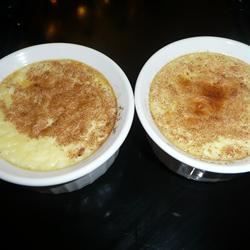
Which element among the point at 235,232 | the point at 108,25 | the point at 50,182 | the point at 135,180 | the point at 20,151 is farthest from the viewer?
the point at 108,25

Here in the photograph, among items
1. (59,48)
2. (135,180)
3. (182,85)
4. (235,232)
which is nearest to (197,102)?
(182,85)

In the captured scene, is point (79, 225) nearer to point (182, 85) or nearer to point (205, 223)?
point (205, 223)

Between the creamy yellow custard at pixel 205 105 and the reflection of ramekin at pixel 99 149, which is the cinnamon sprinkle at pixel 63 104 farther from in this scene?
the creamy yellow custard at pixel 205 105

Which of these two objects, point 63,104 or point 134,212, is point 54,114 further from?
point 134,212

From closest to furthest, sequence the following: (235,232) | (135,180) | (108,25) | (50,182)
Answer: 1. (50,182)
2. (235,232)
3. (135,180)
4. (108,25)

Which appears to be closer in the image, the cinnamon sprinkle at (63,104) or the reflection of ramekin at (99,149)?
the reflection of ramekin at (99,149)

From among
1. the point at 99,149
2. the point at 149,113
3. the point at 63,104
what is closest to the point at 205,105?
the point at 149,113

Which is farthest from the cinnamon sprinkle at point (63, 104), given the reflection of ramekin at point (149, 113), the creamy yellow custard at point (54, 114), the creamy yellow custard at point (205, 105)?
the creamy yellow custard at point (205, 105)

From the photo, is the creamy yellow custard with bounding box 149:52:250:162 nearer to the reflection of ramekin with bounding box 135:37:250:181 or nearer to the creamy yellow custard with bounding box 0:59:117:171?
the reflection of ramekin with bounding box 135:37:250:181
